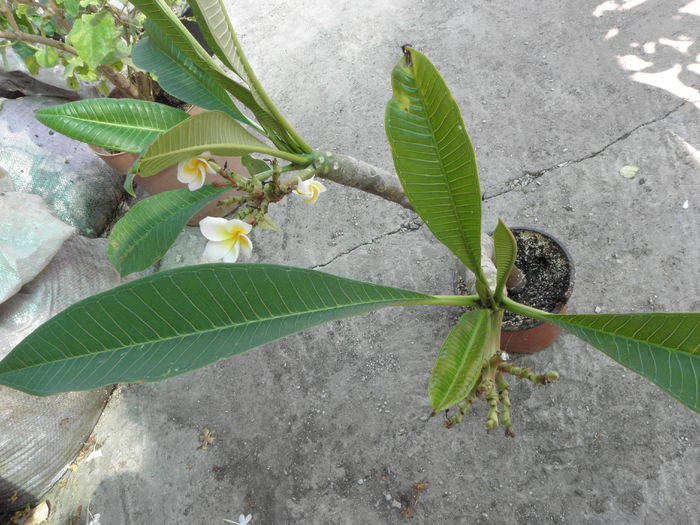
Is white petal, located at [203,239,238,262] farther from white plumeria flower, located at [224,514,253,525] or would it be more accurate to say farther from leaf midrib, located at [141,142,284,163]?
white plumeria flower, located at [224,514,253,525]

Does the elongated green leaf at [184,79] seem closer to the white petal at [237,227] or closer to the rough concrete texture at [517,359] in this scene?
the white petal at [237,227]

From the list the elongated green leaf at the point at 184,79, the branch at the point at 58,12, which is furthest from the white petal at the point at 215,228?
the branch at the point at 58,12

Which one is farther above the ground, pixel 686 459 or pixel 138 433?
pixel 138 433

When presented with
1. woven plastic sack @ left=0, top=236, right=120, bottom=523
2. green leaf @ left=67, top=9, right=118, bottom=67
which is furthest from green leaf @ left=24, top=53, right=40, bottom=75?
woven plastic sack @ left=0, top=236, right=120, bottom=523

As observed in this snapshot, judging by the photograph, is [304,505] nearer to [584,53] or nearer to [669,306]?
[669,306]

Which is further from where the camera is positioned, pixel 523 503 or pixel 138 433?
pixel 138 433

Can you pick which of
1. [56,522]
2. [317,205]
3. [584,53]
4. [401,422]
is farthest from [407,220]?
[56,522]

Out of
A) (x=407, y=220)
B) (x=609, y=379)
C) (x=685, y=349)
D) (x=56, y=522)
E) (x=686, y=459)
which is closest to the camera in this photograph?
(x=685, y=349)
